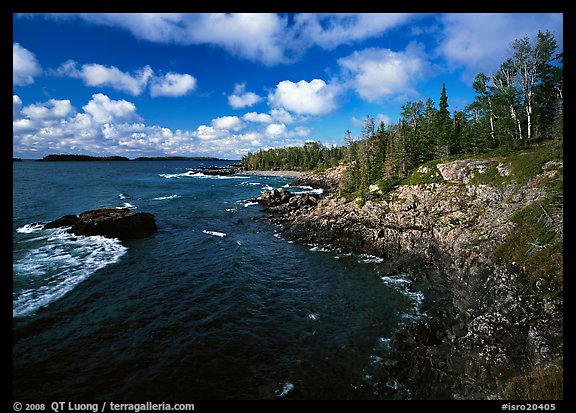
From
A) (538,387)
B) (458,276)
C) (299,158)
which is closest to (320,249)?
(458,276)

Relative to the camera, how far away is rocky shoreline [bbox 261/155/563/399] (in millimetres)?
12664

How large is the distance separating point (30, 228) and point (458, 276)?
54920mm

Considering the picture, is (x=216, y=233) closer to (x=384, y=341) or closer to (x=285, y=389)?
(x=384, y=341)

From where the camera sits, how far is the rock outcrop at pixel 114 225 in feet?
117

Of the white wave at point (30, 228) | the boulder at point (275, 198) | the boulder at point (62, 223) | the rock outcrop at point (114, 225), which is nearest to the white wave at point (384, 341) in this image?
the rock outcrop at point (114, 225)

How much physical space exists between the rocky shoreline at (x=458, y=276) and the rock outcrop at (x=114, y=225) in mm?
21428

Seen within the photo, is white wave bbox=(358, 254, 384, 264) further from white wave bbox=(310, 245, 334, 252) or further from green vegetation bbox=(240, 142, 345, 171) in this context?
green vegetation bbox=(240, 142, 345, 171)

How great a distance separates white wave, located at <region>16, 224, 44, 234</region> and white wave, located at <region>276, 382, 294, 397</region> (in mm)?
43158

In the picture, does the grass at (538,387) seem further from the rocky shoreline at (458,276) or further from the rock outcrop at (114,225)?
the rock outcrop at (114,225)

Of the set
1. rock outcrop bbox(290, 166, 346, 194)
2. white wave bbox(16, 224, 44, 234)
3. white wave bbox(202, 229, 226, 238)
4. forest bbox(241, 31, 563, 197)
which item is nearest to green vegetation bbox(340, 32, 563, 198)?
forest bbox(241, 31, 563, 197)

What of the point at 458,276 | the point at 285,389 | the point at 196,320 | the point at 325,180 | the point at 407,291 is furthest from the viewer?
the point at 325,180

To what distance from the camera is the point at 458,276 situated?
2275 cm
